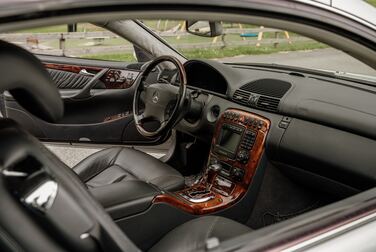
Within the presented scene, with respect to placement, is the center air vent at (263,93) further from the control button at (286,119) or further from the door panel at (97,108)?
the door panel at (97,108)

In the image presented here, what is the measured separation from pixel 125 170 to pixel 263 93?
889 mm

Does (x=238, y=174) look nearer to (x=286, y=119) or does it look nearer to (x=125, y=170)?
(x=286, y=119)

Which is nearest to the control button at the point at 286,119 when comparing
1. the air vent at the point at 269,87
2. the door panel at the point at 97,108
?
the air vent at the point at 269,87

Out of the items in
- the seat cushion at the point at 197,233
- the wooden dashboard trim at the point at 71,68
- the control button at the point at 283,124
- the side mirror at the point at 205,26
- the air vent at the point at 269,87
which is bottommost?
the wooden dashboard trim at the point at 71,68

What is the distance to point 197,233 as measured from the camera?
6.07ft

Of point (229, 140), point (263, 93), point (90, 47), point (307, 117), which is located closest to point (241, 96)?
point (263, 93)

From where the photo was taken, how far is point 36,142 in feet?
4.32

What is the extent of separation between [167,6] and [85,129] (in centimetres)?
289

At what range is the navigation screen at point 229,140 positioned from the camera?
285 cm

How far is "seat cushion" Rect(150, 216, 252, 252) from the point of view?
1.77 m

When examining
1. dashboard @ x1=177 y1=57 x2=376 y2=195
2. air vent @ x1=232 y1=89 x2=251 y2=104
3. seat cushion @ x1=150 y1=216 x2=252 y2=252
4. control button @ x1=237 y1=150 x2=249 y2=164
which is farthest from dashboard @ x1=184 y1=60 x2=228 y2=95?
seat cushion @ x1=150 y1=216 x2=252 y2=252

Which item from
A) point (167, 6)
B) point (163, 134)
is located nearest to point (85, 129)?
point (163, 134)

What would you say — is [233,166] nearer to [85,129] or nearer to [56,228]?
[85,129]

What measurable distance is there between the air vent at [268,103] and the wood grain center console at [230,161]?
0.20ft
